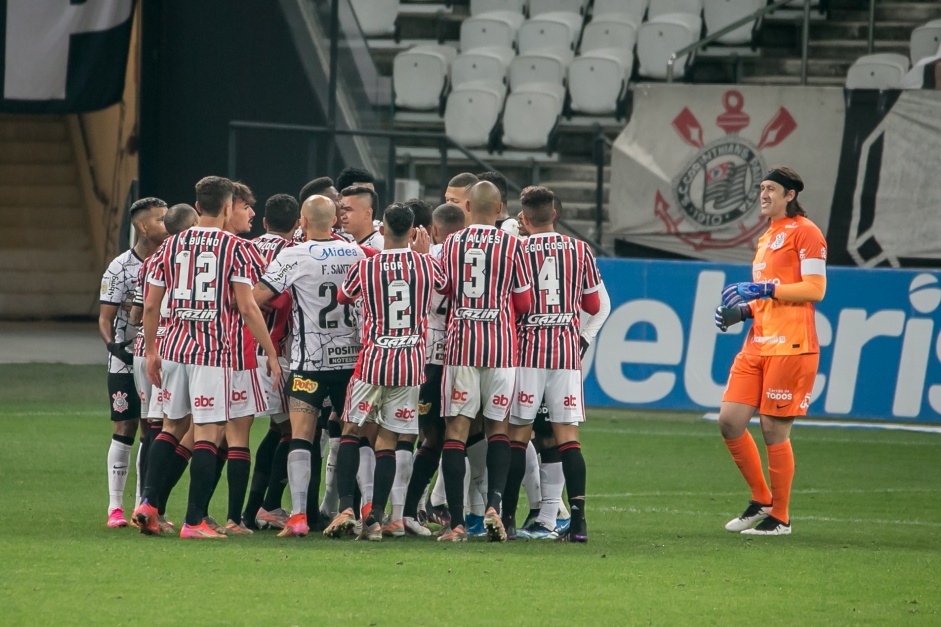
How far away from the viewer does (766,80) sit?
1877cm

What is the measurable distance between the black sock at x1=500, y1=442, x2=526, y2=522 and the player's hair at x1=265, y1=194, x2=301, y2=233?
1.80 metres

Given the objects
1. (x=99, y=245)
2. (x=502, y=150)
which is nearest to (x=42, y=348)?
(x=99, y=245)

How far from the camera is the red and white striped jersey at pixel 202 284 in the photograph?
7320 millimetres

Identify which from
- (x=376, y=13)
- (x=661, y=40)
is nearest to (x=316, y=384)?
(x=661, y=40)

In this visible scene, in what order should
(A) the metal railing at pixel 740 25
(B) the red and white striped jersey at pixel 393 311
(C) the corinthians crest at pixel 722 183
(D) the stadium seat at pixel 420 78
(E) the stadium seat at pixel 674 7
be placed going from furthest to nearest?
(E) the stadium seat at pixel 674 7
(D) the stadium seat at pixel 420 78
(A) the metal railing at pixel 740 25
(C) the corinthians crest at pixel 722 183
(B) the red and white striped jersey at pixel 393 311

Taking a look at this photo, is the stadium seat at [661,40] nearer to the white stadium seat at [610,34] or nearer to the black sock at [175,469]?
the white stadium seat at [610,34]

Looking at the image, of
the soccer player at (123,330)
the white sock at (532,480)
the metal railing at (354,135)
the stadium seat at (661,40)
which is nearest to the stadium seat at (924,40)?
the stadium seat at (661,40)

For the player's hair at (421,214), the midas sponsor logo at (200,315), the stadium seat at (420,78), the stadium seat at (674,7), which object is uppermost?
the stadium seat at (674,7)

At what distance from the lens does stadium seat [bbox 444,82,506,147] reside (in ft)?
61.4

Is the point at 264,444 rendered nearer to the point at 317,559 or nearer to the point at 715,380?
the point at 317,559

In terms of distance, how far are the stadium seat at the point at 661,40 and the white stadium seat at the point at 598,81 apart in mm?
333

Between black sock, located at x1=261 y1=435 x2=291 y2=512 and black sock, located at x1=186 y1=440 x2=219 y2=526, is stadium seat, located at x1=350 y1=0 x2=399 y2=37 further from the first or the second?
black sock, located at x1=186 y1=440 x2=219 y2=526

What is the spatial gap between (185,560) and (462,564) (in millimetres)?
1274

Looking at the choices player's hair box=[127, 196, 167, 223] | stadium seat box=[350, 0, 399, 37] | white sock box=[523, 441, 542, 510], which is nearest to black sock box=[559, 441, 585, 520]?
white sock box=[523, 441, 542, 510]
